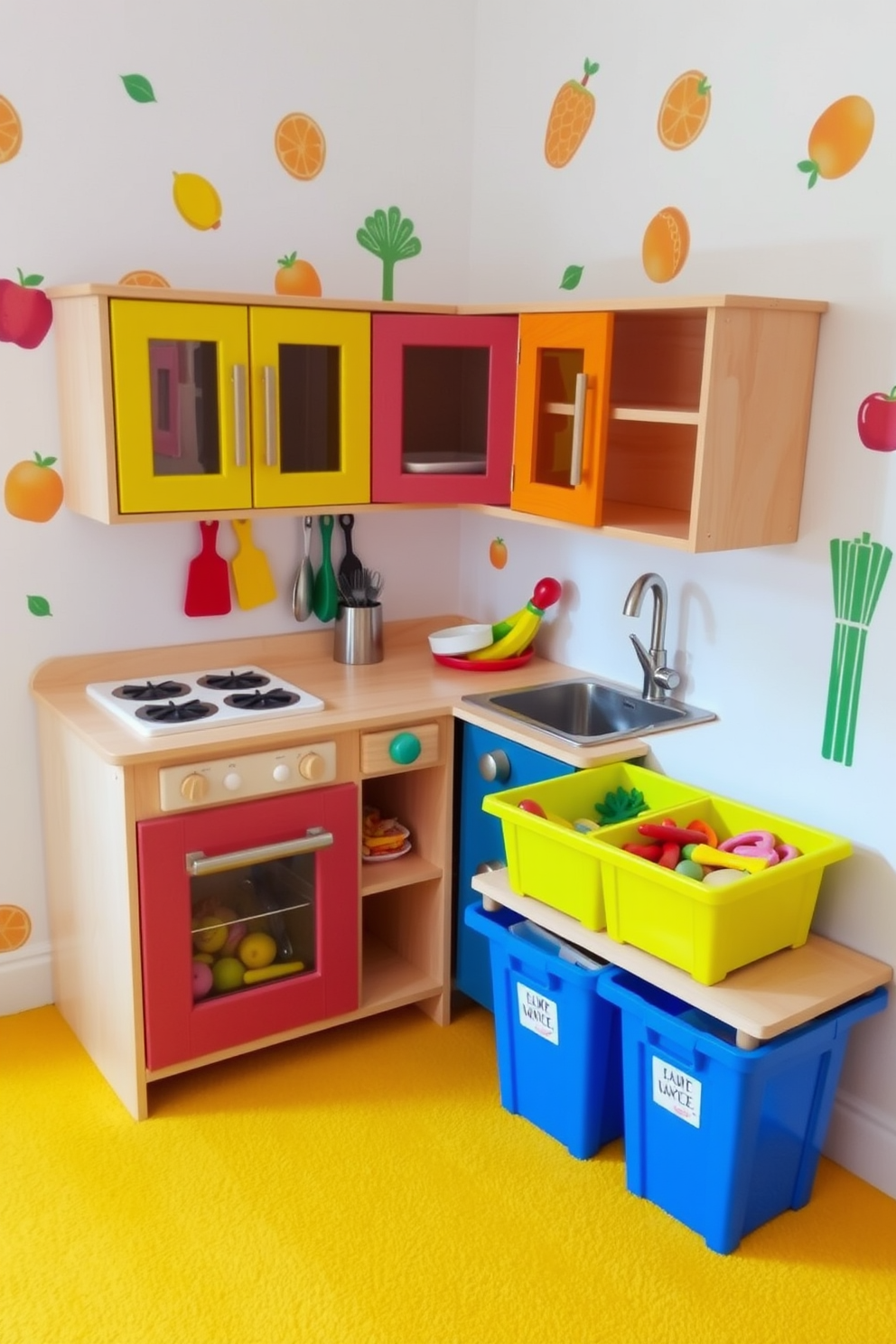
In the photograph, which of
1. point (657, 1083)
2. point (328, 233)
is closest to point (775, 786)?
point (657, 1083)

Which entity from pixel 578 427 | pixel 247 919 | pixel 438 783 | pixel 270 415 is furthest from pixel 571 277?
pixel 247 919

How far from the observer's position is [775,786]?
7.71 feet

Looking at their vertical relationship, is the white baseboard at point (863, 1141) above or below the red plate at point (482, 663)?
below

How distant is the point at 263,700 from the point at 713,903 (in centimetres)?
105

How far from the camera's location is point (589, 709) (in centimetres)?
279

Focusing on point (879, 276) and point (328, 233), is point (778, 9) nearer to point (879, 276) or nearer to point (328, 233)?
point (879, 276)

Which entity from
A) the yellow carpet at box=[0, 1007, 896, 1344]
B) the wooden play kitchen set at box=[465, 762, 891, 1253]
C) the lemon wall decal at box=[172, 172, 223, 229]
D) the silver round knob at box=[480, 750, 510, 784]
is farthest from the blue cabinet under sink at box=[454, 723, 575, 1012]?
the lemon wall decal at box=[172, 172, 223, 229]

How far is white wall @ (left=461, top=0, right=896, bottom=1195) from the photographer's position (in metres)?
2.10

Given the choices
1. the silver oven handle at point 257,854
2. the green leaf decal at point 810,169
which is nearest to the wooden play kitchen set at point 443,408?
the green leaf decal at point 810,169

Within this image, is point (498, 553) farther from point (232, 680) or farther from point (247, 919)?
point (247, 919)

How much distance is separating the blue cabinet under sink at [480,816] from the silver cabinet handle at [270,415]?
2.33ft

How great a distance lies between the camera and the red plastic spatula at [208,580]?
2.74 meters

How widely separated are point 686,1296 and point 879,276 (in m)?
1.73

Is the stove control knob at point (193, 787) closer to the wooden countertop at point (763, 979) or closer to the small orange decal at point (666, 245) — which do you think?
the wooden countertop at point (763, 979)
